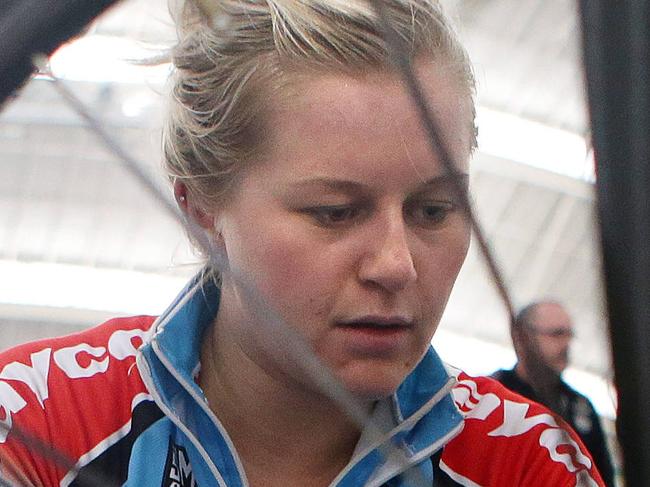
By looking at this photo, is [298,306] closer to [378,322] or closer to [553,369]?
[378,322]

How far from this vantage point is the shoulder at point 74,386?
0.64m

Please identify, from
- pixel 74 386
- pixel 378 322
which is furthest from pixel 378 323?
pixel 74 386

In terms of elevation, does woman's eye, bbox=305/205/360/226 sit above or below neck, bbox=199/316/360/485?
above

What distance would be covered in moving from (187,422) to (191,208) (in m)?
0.13

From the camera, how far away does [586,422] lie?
497 mm

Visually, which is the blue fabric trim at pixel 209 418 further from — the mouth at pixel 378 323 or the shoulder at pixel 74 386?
the mouth at pixel 378 323

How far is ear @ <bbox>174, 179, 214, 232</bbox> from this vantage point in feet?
1.99

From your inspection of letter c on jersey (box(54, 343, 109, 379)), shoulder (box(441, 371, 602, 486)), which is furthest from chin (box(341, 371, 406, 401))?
letter c on jersey (box(54, 343, 109, 379))

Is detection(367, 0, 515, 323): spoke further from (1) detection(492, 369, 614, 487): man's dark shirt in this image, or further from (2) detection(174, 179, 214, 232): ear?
(2) detection(174, 179, 214, 232): ear

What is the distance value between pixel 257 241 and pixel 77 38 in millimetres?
198

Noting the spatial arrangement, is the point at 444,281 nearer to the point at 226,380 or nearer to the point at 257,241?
the point at 257,241

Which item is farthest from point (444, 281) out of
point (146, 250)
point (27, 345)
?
point (146, 250)

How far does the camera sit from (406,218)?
1.40 ft

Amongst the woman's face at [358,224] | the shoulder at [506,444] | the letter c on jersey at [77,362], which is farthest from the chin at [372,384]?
the letter c on jersey at [77,362]
